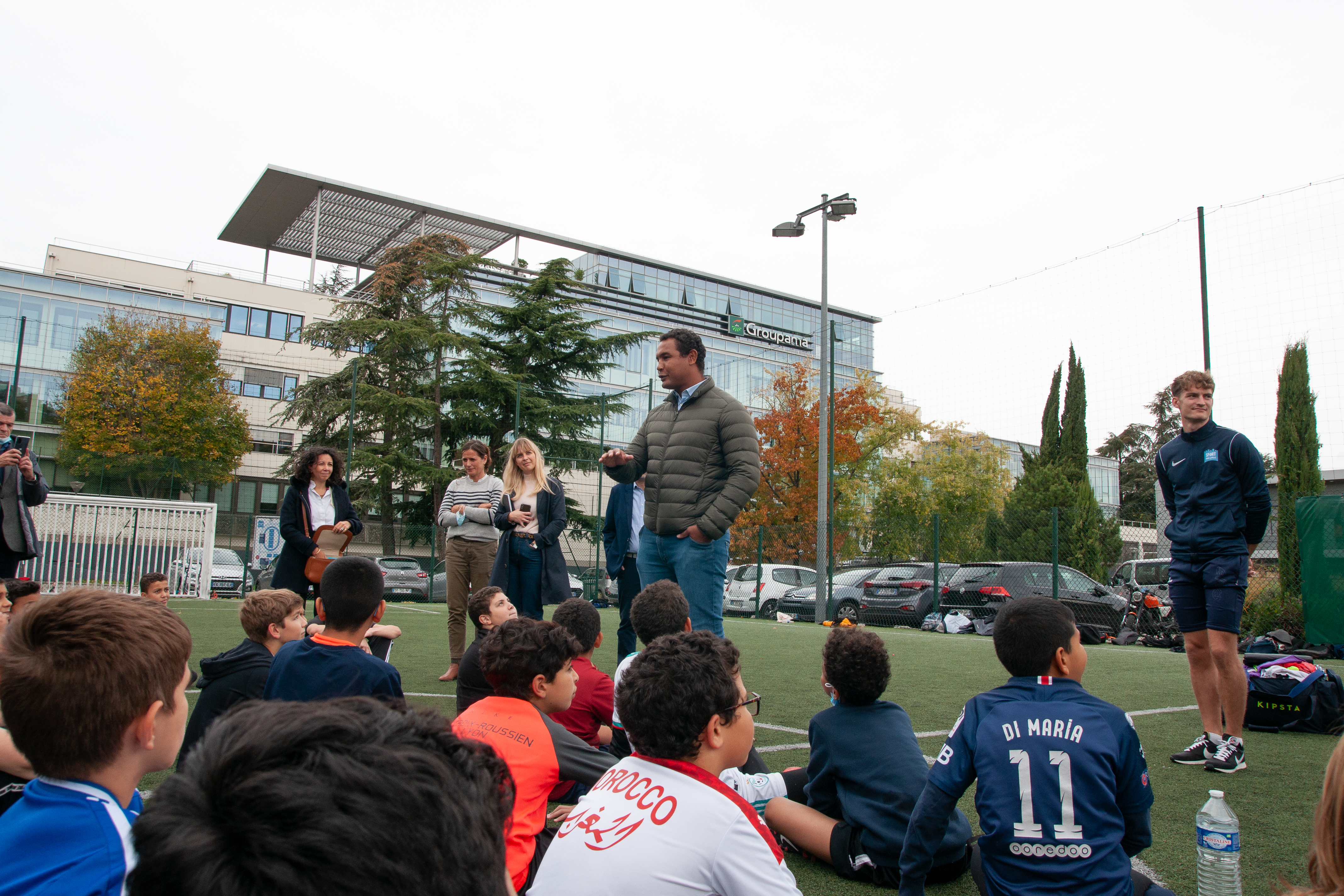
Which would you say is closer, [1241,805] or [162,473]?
[1241,805]

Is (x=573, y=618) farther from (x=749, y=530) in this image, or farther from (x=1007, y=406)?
(x=749, y=530)

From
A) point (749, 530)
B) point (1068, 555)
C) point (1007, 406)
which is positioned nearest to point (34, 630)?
point (1007, 406)

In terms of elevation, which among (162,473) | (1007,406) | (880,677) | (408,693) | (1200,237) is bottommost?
(408,693)

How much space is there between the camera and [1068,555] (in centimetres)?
1656

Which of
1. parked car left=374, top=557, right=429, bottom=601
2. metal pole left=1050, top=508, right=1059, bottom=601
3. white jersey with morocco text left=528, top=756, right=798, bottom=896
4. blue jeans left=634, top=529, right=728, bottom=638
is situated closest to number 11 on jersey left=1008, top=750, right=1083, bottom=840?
white jersey with morocco text left=528, top=756, right=798, bottom=896

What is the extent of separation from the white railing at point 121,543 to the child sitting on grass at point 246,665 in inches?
444

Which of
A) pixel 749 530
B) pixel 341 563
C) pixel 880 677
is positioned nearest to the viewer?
pixel 880 677

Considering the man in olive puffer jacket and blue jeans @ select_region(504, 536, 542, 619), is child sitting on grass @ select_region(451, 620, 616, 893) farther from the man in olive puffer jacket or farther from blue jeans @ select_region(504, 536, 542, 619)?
blue jeans @ select_region(504, 536, 542, 619)

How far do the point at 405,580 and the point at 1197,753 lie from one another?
18.0 metres

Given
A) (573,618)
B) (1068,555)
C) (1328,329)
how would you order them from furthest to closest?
(1068,555) → (1328,329) → (573,618)

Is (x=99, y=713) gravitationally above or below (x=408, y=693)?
above

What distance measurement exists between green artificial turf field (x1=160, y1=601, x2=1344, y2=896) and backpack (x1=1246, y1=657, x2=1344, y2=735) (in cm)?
11

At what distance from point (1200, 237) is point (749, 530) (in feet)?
50.9

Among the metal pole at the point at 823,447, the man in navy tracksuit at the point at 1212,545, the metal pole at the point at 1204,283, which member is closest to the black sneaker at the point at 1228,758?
the man in navy tracksuit at the point at 1212,545
